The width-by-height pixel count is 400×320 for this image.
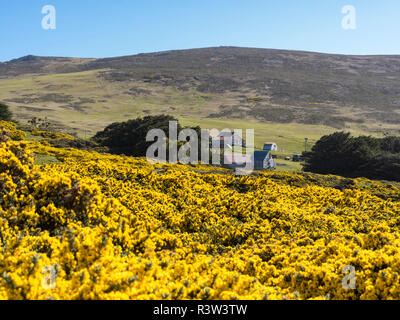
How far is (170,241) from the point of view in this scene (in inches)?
301

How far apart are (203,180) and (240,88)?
150 metres

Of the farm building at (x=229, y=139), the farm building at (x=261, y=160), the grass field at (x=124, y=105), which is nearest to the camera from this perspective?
the farm building at (x=261, y=160)

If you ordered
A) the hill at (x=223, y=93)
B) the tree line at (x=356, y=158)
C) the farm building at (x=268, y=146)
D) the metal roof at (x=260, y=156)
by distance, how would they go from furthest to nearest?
the hill at (x=223, y=93)
the farm building at (x=268, y=146)
the metal roof at (x=260, y=156)
the tree line at (x=356, y=158)

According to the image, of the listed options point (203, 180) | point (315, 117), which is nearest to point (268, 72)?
point (315, 117)

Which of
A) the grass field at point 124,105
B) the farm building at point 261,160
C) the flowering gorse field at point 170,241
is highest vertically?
the grass field at point 124,105

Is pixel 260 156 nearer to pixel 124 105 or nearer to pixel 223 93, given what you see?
pixel 124 105

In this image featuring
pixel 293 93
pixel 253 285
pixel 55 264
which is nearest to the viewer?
pixel 55 264

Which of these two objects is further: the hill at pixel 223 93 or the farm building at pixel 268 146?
the hill at pixel 223 93

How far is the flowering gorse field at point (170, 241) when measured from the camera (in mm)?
5066

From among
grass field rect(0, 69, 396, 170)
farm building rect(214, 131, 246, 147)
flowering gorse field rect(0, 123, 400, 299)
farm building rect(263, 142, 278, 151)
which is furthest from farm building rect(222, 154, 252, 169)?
grass field rect(0, 69, 396, 170)

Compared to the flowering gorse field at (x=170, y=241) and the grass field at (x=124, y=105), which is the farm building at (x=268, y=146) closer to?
the grass field at (x=124, y=105)

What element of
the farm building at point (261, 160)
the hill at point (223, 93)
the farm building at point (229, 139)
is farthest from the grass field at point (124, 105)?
the farm building at point (261, 160)
